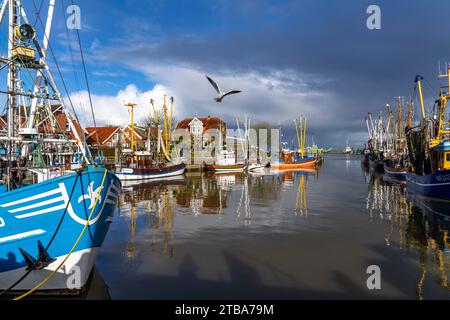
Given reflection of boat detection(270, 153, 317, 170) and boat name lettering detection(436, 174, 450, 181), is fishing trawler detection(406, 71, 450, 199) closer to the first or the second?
boat name lettering detection(436, 174, 450, 181)

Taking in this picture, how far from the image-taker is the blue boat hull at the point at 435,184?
64.2 ft

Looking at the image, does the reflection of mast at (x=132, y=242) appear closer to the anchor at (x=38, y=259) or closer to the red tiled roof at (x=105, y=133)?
the anchor at (x=38, y=259)

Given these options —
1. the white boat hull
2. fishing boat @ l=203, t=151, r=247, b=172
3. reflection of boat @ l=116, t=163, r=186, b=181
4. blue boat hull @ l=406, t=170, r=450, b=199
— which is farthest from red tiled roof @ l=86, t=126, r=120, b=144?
the white boat hull

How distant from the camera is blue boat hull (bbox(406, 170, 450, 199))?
19562 millimetres

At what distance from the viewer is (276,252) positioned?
34.8 ft

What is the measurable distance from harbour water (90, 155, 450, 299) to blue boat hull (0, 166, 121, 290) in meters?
1.38

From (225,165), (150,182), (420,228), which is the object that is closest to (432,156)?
(420,228)

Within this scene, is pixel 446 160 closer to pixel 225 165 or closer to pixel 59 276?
pixel 59 276

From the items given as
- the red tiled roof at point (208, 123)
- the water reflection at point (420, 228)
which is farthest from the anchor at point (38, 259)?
the red tiled roof at point (208, 123)

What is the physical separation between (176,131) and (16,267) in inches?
2451

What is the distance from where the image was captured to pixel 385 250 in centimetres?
1080

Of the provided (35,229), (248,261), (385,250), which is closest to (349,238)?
(385,250)

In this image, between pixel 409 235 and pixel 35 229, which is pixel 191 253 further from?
pixel 409 235
